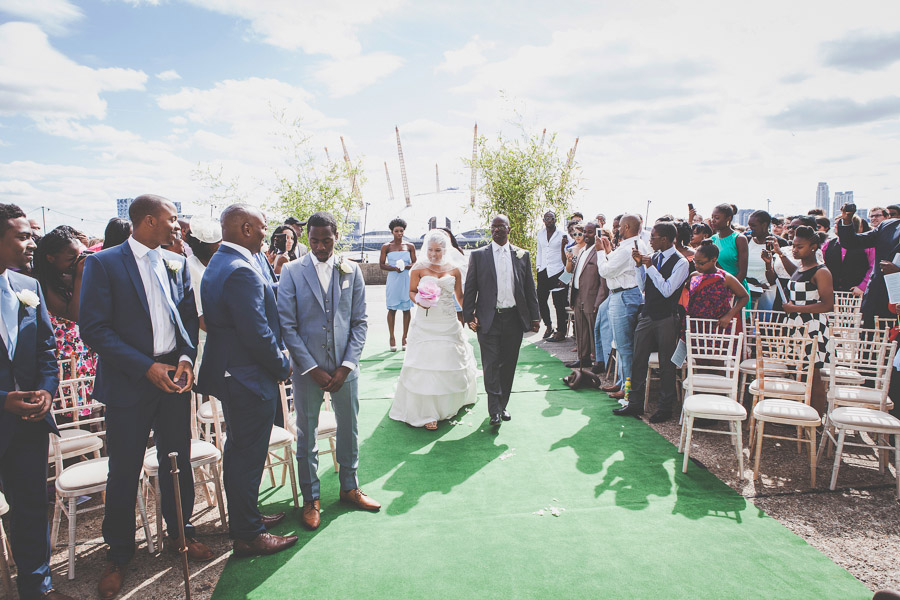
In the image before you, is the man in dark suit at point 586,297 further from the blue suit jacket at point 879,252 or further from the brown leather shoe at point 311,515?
the brown leather shoe at point 311,515

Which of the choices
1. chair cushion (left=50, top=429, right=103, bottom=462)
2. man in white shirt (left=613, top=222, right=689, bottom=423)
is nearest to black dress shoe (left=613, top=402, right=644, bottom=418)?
man in white shirt (left=613, top=222, right=689, bottom=423)

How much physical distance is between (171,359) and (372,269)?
1993cm

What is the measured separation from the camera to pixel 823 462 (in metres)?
4.66

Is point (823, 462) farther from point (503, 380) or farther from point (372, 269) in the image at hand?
point (372, 269)

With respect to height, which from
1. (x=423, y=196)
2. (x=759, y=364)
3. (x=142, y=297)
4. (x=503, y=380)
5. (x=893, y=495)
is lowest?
(x=893, y=495)

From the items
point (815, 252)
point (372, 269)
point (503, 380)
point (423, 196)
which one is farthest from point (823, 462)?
point (423, 196)

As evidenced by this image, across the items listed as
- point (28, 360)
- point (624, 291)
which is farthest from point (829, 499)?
point (28, 360)

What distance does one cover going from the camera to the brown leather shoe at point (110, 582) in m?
3.00

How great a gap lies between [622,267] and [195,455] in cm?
501

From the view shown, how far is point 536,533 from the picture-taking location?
142 inches

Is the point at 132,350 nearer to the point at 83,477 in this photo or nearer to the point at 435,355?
the point at 83,477

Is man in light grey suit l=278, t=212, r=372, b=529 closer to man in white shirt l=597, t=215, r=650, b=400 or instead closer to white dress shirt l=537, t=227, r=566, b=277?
man in white shirt l=597, t=215, r=650, b=400

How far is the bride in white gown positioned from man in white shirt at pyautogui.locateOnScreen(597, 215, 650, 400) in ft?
6.48

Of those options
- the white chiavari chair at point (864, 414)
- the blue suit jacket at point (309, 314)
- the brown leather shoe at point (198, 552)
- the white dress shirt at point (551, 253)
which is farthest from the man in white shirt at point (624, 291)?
the brown leather shoe at point (198, 552)
